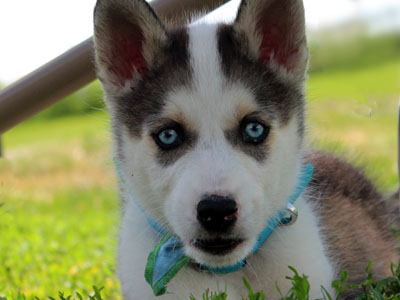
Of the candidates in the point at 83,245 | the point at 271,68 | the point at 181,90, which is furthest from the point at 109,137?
the point at 83,245

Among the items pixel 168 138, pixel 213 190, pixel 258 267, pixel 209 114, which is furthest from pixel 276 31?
pixel 258 267

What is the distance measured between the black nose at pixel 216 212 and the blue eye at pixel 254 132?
474mm

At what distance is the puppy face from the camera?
278 centimetres

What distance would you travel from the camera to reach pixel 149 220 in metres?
3.37

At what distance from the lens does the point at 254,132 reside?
3.03m

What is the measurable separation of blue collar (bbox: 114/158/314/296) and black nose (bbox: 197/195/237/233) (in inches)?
18.8

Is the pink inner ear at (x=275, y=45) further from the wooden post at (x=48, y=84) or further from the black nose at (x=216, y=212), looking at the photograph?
the black nose at (x=216, y=212)

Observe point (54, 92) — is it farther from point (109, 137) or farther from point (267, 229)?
point (267, 229)

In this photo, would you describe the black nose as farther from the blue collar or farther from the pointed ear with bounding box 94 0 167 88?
the pointed ear with bounding box 94 0 167 88

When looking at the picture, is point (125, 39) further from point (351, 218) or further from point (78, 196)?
point (78, 196)

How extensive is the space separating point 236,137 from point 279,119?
1.19ft

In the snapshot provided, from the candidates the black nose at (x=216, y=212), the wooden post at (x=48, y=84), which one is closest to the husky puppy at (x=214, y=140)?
the black nose at (x=216, y=212)

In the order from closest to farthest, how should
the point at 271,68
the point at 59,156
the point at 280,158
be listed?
the point at 280,158, the point at 271,68, the point at 59,156

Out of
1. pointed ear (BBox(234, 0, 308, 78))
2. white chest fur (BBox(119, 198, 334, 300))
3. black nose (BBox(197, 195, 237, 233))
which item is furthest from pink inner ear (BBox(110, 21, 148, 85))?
black nose (BBox(197, 195, 237, 233))
